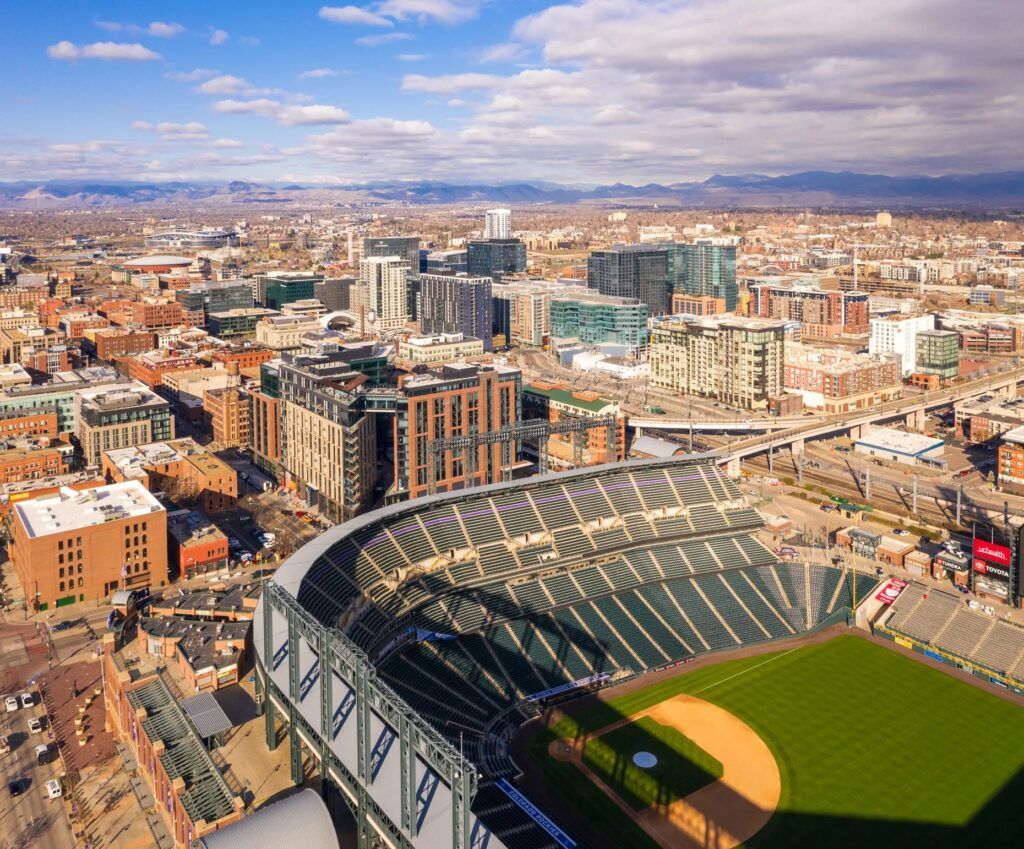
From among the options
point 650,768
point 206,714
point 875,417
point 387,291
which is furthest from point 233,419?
point 387,291

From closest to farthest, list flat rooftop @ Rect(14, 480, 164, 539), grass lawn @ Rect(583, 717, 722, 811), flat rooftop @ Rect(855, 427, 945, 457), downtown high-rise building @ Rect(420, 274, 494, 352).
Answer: grass lawn @ Rect(583, 717, 722, 811) → flat rooftop @ Rect(14, 480, 164, 539) → flat rooftop @ Rect(855, 427, 945, 457) → downtown high-rise building @ Rect(420, 274, 494, 352)

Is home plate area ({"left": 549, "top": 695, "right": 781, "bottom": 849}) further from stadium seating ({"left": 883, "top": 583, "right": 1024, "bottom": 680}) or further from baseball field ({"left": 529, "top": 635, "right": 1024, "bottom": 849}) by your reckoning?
stadium seating ({"left": 883, "top": 583, "right": 1024, "bottom": 680})

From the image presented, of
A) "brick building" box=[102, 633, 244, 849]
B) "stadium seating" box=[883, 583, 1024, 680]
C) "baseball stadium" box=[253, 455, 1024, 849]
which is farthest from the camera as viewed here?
"stadium seating" box=[883, 583, 1024, 680]

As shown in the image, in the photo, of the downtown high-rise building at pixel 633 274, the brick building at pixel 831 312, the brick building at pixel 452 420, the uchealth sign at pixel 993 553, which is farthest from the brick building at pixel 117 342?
the uchealth sign at pixel 993 553

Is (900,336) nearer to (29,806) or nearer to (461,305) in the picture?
(461,305)

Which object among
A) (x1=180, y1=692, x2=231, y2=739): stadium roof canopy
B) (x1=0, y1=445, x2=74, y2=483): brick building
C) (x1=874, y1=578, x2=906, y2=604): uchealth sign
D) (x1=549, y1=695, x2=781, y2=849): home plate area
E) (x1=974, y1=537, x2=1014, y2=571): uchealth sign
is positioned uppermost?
(x1=0, y1=445, x2=74, y2=483): brick building

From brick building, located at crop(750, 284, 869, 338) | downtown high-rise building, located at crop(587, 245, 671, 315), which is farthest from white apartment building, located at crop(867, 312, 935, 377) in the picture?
downtown high-rise building, located at crop(587, 245, 671, 315)

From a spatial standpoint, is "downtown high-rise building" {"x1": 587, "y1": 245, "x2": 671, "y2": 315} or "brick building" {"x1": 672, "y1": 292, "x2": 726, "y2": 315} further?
"brick building" {"x1": 672, "y1": 292, "x2": 726, "y2": 315}

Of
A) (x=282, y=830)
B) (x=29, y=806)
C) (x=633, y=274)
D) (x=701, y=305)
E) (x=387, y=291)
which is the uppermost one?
(x=633, y=274)
